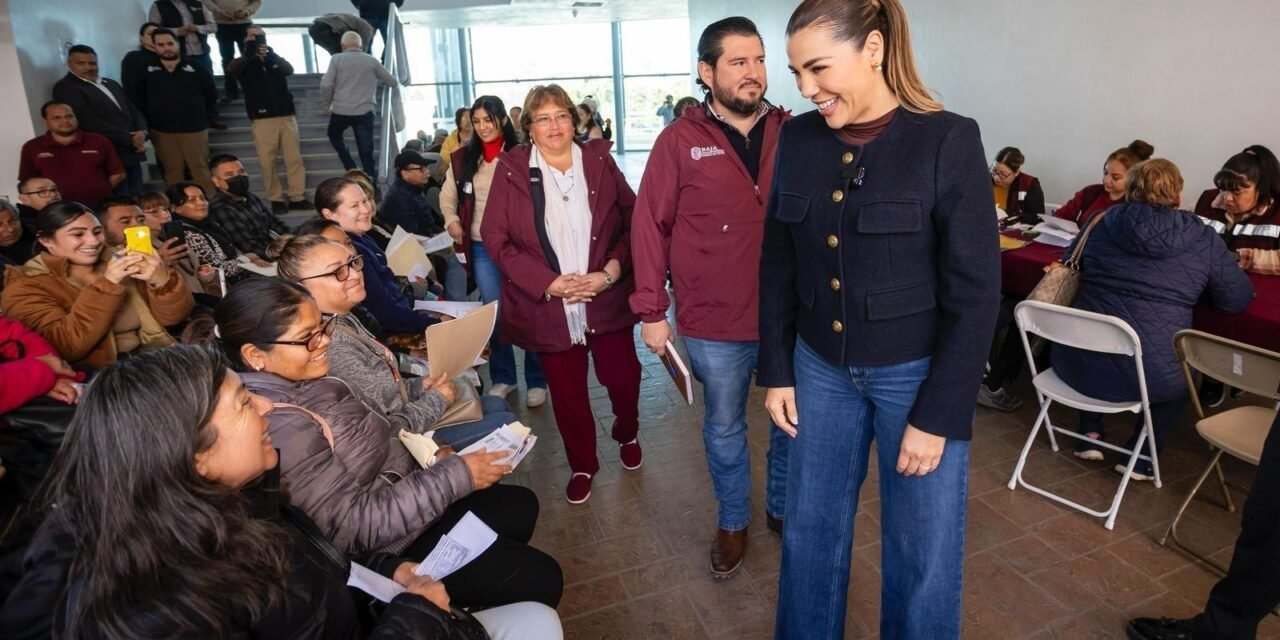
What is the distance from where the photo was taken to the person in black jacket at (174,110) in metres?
6.63

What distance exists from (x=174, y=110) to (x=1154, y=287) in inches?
301

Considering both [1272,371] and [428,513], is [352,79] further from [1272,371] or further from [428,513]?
[1272,371]

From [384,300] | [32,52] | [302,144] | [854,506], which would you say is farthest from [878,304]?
[302,144]

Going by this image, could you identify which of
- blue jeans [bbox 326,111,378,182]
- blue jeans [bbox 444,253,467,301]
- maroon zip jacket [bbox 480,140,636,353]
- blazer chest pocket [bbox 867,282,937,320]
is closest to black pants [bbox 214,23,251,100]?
blue jeans [bbox 326,111,378,182]

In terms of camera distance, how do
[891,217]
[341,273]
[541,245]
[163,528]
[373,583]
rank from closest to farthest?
[163,528] < [891,217] < [373,583] < [341,273] < [541,245]

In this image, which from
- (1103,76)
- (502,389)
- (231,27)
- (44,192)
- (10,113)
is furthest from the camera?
(231,27)

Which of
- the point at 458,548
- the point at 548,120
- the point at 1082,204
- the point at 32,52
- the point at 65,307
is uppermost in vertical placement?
the point at 32,52

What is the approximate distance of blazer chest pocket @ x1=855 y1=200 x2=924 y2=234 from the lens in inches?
52.8

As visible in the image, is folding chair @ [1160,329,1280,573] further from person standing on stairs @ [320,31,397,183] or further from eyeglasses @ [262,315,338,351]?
person standing on stairs @ [320,31,397,183]

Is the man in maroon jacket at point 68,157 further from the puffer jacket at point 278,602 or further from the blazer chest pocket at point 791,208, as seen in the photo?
the blazer chest pocket at point 791,208

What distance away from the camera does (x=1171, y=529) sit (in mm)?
2490

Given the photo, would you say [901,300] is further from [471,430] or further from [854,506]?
[471,430]

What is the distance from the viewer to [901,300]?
55.4 inches

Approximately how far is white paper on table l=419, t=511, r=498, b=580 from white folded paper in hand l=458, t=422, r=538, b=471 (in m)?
0.22
